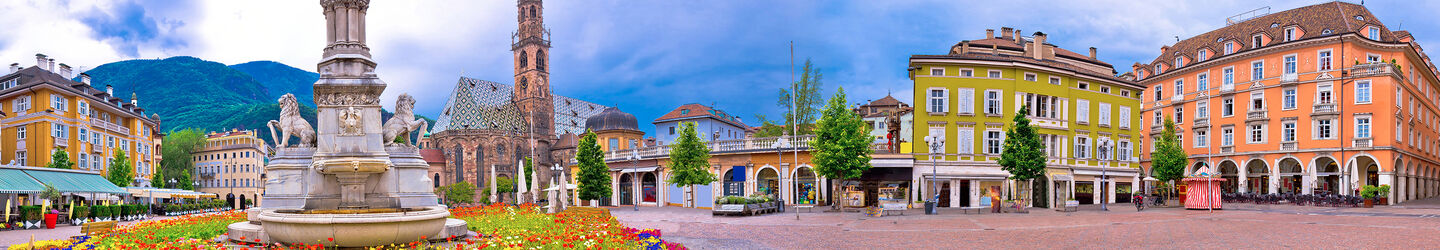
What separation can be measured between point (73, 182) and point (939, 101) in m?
36.9

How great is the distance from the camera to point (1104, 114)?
42.2 meters

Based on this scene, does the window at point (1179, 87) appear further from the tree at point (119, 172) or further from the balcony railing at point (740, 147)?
the tree at point (119, 172)

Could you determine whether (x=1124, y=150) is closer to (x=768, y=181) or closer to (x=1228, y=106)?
(x=1228, y=106)

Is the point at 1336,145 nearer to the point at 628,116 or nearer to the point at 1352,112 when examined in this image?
the point at 1352,112

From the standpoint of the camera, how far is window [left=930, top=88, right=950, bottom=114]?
37.6 metres

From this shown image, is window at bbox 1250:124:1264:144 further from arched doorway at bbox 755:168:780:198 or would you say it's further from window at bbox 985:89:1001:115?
arched doorway at bbox 755:168:780:198

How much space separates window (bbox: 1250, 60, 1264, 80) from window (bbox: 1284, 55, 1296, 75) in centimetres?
136

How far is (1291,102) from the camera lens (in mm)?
47750

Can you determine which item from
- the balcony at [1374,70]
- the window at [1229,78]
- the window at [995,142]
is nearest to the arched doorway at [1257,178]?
the window at [1229,78]

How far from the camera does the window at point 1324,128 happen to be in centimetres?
4594

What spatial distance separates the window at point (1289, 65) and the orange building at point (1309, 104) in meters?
0.06

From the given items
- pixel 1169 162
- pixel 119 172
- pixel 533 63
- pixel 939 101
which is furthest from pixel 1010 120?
pixel 533 63

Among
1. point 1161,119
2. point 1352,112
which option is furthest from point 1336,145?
point 1161,119

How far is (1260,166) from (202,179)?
110 meters
